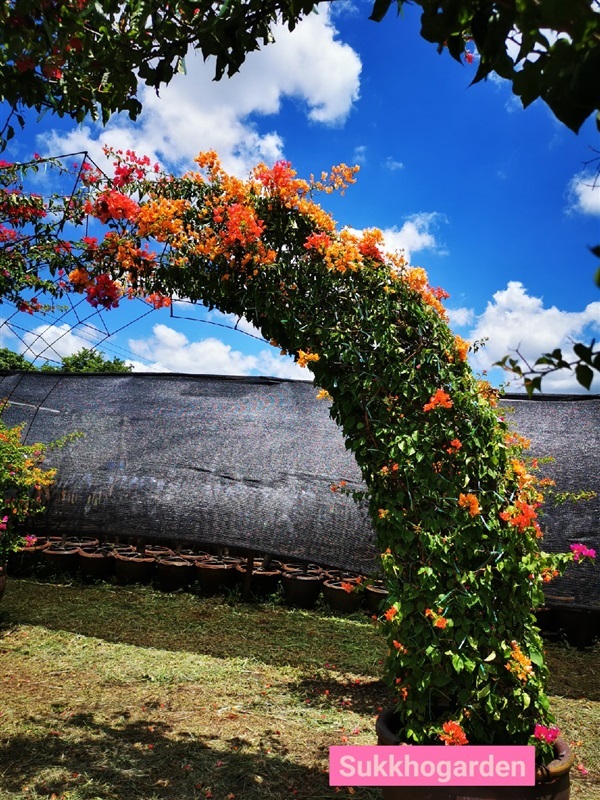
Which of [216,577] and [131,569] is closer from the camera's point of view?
[216,577]

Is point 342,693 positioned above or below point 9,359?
below

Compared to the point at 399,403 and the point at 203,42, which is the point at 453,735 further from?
the point at 203,42

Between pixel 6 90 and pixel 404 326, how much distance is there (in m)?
2.38

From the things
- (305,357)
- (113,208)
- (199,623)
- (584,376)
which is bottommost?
(199,623)

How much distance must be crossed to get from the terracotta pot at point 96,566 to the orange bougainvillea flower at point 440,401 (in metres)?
6.13

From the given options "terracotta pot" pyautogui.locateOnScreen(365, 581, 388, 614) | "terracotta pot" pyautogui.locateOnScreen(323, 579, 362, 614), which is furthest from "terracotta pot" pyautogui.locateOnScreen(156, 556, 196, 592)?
Result: "terracotta pot" pyautogui.locateOnScreen(365, 581, 388, 614)

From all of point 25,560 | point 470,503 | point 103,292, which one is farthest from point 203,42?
point 25,560

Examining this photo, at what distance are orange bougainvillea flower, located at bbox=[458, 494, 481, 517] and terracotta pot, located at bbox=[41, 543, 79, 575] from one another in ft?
21.5

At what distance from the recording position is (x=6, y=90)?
3.09 meters

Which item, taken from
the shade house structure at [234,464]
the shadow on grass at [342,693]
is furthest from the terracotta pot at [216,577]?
the shadow on grass at [342,693]

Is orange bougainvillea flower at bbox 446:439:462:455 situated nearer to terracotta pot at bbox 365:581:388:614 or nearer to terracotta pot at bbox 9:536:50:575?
terracotta pot at bbox 365:581:388:614

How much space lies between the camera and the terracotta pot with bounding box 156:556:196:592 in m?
7.80

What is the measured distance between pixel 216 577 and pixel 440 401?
5.29m

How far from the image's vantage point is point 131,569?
7980 mm
